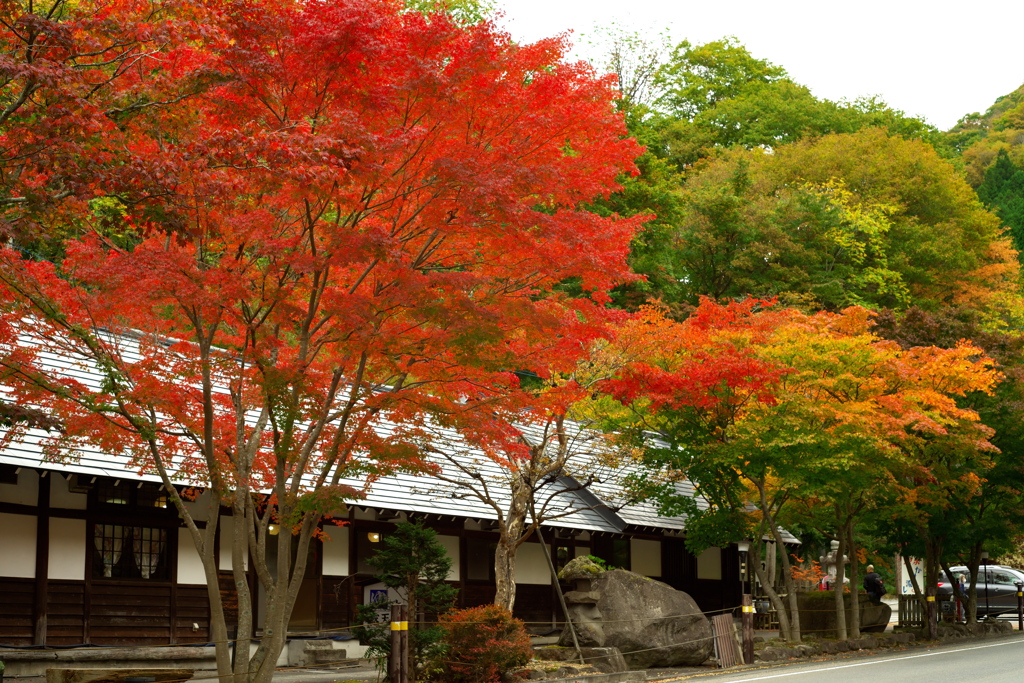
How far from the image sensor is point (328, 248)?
1072 centimetres

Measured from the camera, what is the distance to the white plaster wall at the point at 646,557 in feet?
84.6

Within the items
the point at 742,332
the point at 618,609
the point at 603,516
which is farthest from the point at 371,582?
the point at 742,332

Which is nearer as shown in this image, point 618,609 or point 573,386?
point 573,386

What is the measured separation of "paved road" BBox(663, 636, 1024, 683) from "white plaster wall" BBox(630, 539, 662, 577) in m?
6.50

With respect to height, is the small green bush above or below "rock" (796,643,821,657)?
above

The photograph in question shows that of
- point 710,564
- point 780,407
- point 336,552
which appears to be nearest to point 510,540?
point 336,552

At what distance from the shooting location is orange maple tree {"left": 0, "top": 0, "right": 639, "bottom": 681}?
33.2 feet

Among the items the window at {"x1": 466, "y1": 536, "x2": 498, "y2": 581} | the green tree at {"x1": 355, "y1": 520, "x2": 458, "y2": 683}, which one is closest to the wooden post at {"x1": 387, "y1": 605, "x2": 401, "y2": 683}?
the green tree at {"x1": 355, "y1": 520, "x2": 458, "y2": 683}

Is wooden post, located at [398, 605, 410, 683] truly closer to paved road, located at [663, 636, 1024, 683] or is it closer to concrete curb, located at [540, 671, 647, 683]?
concrete curb, located at [540, 671, 647, 683]

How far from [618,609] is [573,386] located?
535cm

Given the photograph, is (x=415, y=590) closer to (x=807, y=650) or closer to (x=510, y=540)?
(x=510, y=540)

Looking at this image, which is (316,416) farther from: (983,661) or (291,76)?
(983,661)

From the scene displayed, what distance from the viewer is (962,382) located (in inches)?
913

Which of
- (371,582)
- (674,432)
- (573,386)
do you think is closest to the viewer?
(573,386)
